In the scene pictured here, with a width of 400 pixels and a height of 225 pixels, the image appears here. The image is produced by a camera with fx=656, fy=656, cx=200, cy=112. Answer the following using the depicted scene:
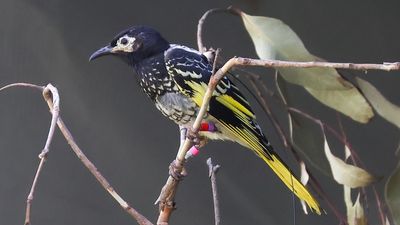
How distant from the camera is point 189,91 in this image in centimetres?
99

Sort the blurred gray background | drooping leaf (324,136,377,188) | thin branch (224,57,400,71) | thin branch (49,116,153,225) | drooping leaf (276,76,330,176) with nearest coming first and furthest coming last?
thin branch (224,57,400,71), thin branch (49,116,153,225), drooping leaf (324,136,377,188), drooping leaf (276,76,330,176), the blurred gray background

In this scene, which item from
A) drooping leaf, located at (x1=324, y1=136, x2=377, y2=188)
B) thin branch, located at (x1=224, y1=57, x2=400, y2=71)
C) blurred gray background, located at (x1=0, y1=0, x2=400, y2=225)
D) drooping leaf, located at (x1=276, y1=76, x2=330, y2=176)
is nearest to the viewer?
thin branch, located at (x1=224, y1=57, x2=400, y2=71)

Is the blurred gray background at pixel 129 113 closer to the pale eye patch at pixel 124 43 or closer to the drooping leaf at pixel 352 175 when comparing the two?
the pale eye patch at pixel 124 43

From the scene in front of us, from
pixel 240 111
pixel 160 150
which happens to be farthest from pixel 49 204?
pixel 240 111

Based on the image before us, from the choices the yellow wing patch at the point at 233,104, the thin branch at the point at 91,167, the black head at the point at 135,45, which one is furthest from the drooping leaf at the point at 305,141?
the thin branch at the point at 91,167

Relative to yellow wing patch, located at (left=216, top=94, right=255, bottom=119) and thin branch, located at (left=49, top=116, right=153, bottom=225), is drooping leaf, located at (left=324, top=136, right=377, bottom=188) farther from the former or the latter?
thin branch, located at (left=49, top=116, right=153, bottom=225)

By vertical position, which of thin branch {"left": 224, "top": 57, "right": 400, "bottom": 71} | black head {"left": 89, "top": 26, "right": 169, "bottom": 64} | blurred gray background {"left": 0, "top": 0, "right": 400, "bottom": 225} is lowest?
blurred gray background {"left": 0, "top": 0, "right": 400, "bottom": 225}

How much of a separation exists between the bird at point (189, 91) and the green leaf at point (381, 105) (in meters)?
0.16

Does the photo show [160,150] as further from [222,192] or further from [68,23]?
[68,23]

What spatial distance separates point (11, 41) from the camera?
1.46m

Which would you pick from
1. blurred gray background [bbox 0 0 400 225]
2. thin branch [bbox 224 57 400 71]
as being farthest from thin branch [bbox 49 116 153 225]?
blurred gray background [bbox 0 0 400 225]

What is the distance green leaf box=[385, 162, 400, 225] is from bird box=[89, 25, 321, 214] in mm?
106

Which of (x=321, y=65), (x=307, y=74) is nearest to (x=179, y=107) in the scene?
(x=307, y=74)

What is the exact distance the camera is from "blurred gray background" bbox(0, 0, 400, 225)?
1491 millimetres
